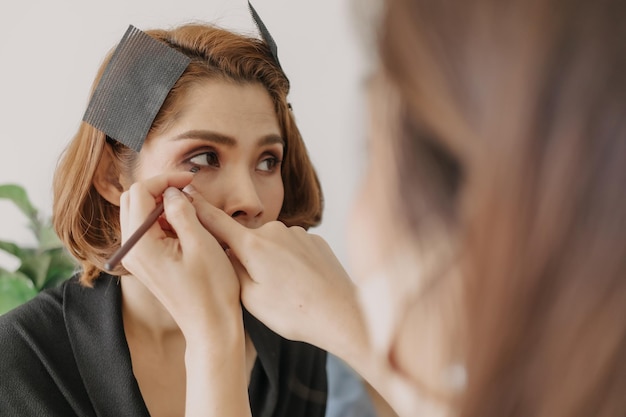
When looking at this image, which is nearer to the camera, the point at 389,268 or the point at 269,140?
the point at 389,268

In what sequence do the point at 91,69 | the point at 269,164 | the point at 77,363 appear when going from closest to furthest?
1. the point at 77,363
2. the point at 269,164
3. the point at 91,69

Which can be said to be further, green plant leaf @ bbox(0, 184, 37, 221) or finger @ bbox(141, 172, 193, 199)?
green plant leaf @ bbox(0, 184, 37, 221)

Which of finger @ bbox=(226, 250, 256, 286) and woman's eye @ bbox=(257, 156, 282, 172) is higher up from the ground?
woman's eye @ bbox=(257, 156, 282, 172)

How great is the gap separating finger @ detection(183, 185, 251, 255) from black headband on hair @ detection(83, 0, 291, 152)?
0.19m

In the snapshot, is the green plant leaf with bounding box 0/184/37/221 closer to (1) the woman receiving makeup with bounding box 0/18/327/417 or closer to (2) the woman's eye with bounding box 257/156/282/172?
(1) the woman receiving makeup with bounding box 0/18/327/417

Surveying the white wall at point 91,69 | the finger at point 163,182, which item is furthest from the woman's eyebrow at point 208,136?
the white wall at point 91,69

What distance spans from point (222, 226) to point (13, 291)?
697 millimetres

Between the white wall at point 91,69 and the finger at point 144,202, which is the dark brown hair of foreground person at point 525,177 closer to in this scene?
the finger at point 144,202

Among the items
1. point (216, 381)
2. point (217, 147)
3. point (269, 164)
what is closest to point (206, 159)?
point (217, 147)

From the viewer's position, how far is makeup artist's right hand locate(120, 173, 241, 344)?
703 millimetres

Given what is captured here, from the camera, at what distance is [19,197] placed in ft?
4.11

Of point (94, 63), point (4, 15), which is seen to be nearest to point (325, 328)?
point (94, 63)

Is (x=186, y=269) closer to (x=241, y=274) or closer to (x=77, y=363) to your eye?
(x=241, y=274)

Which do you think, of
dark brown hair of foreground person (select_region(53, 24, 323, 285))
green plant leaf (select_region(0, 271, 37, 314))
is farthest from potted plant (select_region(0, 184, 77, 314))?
dark brown hair of foreground person (select_region(53, 24, 323, 285))
